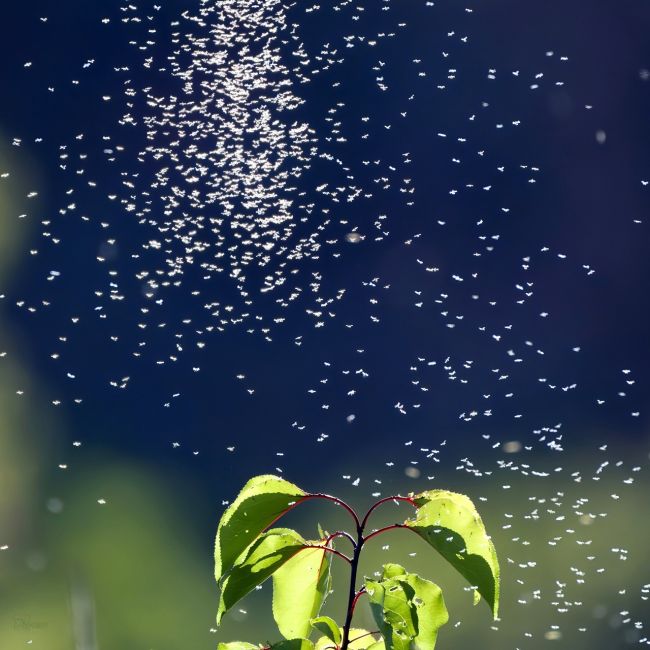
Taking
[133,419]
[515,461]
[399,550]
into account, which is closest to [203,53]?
[133,419]

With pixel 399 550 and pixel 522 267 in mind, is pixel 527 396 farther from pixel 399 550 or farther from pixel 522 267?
pixel 399 550

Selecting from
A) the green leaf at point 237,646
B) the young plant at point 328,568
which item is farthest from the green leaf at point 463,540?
the green leaf at point 237,646

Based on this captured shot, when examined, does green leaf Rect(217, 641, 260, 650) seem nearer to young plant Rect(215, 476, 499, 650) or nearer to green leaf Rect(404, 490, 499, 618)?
young plant Rect(215, 476, 499, 650)

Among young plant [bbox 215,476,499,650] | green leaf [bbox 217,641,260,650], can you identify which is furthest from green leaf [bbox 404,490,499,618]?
green leaf [bbox 217,641,260,650]

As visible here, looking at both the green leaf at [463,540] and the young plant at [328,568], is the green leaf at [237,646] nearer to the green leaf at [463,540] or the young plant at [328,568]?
the young plant at [328,568]

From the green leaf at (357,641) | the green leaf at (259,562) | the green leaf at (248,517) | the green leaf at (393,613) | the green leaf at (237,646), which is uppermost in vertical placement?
the green leaf at (248,517)
